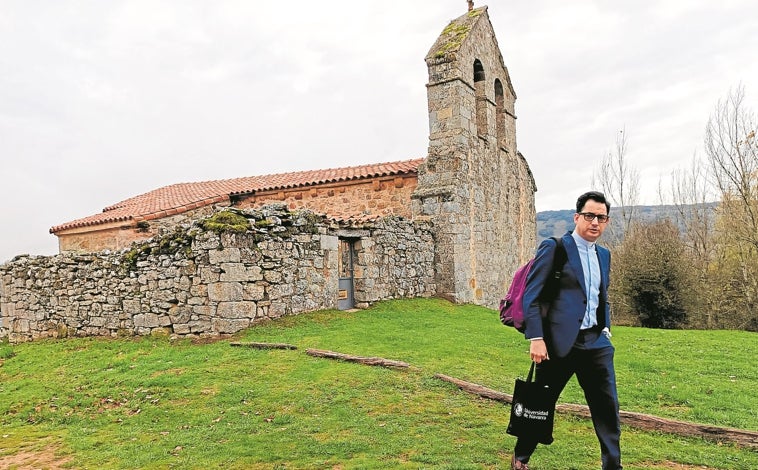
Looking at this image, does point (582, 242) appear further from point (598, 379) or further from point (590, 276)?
point (598, 379)

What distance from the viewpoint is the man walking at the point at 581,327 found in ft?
13.0

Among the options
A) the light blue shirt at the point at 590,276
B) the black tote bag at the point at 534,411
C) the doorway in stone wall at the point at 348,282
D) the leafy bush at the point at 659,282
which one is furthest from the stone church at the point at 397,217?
the light blue shirt at the point at 590,276

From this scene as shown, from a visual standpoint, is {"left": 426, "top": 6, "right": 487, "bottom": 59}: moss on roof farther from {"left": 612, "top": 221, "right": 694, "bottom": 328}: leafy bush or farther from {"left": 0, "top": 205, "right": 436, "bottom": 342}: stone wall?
{"left": 612, "top": 221, "right": 694, "bottom": 328}: leafy bush

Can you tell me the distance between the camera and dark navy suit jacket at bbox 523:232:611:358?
13.0 ft

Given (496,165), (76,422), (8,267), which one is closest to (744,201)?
(496,165)

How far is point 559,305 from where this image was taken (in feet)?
13.3

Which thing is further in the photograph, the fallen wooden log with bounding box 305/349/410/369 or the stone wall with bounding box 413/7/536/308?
the stone wall with bounding box 413/7/536/308

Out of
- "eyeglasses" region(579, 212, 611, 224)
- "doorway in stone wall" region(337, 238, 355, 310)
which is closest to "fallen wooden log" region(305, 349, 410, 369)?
"eyeglasses" region(579, 212, 611, 224)

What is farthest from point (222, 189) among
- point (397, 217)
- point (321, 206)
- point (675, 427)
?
point (675, 427)

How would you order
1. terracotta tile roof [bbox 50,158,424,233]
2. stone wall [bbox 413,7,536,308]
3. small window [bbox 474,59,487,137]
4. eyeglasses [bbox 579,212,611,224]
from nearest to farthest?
eyeglasses [bbox 579,212,611,224] → stone wall [bbox 413,7,536,308] → terracotta tile roof [bbox 50,158,424,233] → small window [bbox 474,59,487,137]

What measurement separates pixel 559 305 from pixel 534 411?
82 cm

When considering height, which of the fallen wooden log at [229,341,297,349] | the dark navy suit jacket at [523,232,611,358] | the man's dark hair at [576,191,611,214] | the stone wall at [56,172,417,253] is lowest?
the fallen wooden log at [229,341,297,349]

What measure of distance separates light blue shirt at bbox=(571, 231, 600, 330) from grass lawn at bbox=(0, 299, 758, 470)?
140 cm

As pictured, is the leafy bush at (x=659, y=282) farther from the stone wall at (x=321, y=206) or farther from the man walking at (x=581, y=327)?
the man walking at (x=581, y=327)
